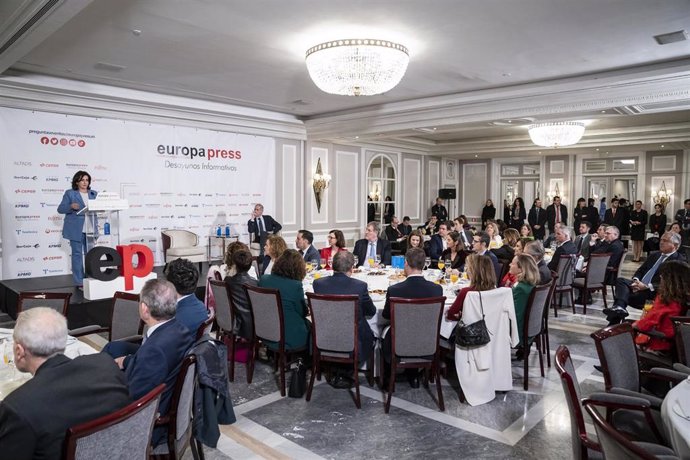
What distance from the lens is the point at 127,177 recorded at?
8359mm

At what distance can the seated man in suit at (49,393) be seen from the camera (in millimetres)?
1568

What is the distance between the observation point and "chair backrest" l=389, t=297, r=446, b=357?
3.50 m

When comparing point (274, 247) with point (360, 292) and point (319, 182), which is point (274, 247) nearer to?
point (360, 292)

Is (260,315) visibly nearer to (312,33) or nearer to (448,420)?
(448,420)

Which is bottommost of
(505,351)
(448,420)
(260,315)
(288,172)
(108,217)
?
(448,420)

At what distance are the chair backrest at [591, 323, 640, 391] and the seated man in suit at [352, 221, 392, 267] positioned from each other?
3933 millimetres

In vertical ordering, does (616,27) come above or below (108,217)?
above

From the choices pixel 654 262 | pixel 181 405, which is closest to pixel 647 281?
pixel 654 262

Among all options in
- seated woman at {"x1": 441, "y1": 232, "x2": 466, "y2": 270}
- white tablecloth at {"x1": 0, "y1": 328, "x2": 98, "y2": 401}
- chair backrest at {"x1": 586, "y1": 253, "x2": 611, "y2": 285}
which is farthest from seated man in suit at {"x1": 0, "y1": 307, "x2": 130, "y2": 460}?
chair backrest at {"x1": 586, "y1": 253, "x2": 611, "y2": 285}

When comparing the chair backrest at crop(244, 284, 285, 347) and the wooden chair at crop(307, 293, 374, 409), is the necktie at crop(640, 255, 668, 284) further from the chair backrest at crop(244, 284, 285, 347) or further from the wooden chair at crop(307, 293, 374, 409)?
the chair backrest at crop(244, 284, 285, 347)

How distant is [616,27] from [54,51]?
630 centimetres

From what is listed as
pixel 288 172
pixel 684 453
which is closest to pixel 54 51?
pixel 288 172

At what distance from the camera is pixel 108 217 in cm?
815

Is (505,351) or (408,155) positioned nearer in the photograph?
(505,351)
